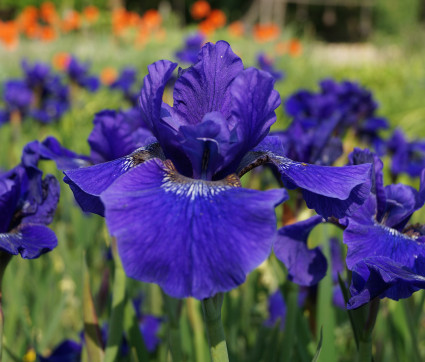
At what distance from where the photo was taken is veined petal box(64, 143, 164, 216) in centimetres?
71

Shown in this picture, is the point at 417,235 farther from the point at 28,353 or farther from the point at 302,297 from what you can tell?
the point at 28,353

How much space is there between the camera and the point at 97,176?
0.73m

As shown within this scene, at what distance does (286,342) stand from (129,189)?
674 millimetres

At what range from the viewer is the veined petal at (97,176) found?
71 centimetres

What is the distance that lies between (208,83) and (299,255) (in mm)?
350

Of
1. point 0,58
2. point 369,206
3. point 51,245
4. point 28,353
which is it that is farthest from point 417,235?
point 0,58

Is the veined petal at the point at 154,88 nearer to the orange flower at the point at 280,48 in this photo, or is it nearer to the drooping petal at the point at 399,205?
the drooping petal at the point at 399,205

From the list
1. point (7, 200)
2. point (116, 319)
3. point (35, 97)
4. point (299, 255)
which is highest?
point (7, 200)

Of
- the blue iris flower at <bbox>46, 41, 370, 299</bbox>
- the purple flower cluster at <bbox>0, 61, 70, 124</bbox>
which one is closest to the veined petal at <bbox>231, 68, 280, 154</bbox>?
the blue iris flower at <bbox>46, 41, 370, 299</bbox>

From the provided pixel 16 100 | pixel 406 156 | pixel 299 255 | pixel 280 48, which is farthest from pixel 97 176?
pixel 280 48

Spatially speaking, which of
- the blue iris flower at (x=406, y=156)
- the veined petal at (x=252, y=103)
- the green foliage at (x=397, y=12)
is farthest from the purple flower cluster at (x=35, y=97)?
the green foliage at (x=397, y=12)

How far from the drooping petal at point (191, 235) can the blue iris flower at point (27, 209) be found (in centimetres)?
30

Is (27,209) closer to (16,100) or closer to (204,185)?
(204,185)

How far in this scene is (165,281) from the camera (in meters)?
0.57
